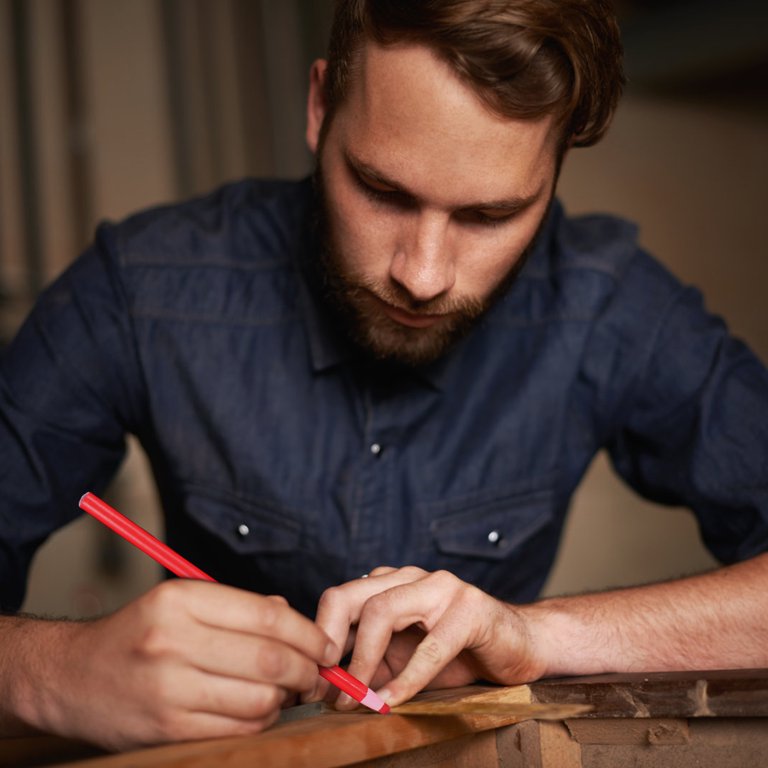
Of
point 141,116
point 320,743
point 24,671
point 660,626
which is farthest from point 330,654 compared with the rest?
point 141,116

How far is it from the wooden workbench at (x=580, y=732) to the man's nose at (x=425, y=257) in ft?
1.80

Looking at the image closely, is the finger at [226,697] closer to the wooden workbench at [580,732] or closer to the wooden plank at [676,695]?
the wooden workbench at [580,732]

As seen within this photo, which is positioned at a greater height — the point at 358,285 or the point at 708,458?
the point at 358,285

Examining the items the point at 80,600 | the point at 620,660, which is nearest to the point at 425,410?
the point at 620,660

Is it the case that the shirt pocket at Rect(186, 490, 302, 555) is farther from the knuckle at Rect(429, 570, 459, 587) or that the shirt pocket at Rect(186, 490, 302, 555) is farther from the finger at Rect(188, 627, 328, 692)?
the finger at Rect(188, 627, 328, 692)

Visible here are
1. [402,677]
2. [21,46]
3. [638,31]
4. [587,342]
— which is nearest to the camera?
[402,677]

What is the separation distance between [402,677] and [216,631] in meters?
0.24

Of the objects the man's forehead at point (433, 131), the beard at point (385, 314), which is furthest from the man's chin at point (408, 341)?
the man's forehead at point (433, 131)

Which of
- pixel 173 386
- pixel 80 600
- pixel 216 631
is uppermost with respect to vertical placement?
pixel 216 631

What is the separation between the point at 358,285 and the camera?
152 centimetres

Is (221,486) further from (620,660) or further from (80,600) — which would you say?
(80,600)

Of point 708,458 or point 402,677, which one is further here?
point 708,458

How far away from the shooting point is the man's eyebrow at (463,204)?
140 cm

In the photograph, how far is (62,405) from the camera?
1648 millimetres
